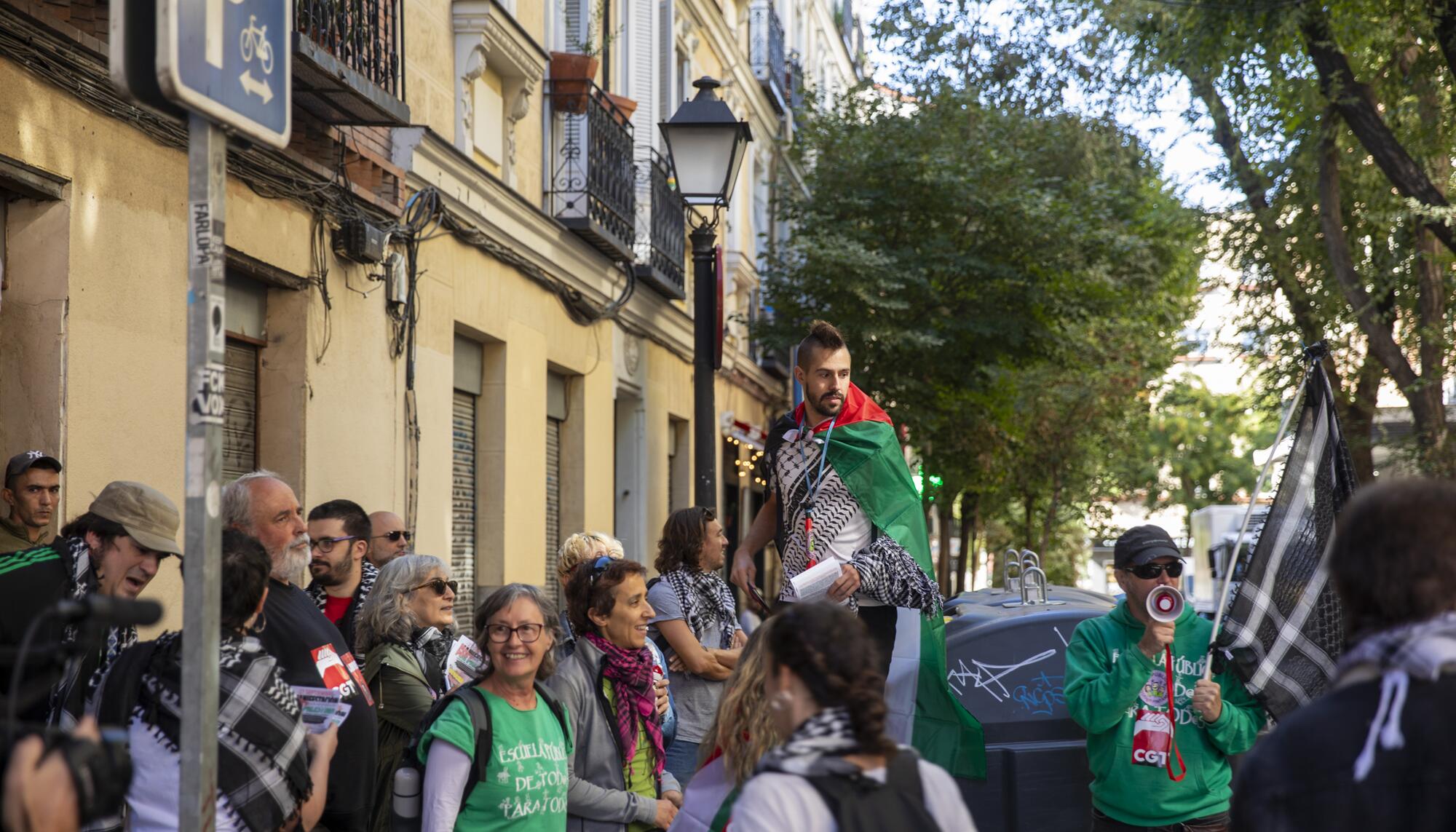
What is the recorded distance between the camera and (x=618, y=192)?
16.8 metres

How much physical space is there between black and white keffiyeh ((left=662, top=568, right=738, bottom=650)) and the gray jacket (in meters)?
1.41

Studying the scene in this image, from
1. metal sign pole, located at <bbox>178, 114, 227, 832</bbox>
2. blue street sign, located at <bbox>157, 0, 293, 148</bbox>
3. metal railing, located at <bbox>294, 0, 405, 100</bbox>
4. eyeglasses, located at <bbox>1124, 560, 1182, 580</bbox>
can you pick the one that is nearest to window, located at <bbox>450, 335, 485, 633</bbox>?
metal railing, located at <bbox>294, 0, 405, 100</bbox>

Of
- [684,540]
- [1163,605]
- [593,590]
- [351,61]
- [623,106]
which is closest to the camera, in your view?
[1163,605]

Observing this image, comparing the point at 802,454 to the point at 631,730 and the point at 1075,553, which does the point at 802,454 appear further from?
the point at 1075,553

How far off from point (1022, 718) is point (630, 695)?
7.08ft

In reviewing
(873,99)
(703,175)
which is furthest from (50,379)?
(873,99)

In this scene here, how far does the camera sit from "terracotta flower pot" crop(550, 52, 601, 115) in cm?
1519

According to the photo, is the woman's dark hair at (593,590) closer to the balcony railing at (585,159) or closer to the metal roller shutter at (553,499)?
the balcony railing at (585,159)

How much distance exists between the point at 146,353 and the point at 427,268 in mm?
4234

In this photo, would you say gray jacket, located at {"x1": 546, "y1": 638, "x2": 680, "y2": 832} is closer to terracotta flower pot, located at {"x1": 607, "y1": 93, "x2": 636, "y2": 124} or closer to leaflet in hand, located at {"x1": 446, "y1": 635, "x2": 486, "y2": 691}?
leaflet in hand, located at {"x1": 446, "y1": 635, "x2": 486, "y2": 691}

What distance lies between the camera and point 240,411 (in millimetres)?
9719

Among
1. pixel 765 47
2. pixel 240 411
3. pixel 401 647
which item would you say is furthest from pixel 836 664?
pixel 765 47

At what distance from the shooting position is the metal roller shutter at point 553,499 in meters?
16.4

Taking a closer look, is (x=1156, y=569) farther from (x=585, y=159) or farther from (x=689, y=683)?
(x=585, y=159)
